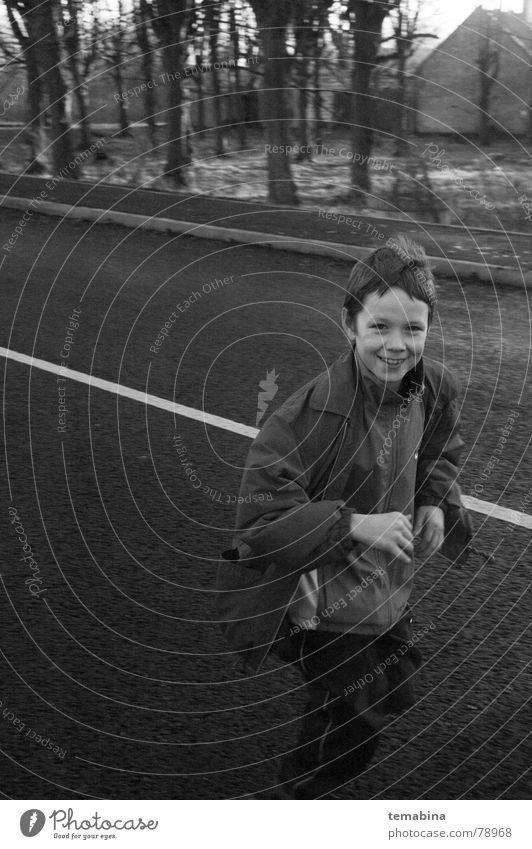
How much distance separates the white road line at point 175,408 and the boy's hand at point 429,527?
203 cm

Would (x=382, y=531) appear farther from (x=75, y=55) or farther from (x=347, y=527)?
(x=75, y=55)

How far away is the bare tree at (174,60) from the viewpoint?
13.8 metres

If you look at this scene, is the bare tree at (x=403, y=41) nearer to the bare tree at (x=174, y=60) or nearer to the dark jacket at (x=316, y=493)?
the bare tree at (x=174, y=60)

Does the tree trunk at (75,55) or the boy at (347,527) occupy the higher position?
the boy at (347,527)

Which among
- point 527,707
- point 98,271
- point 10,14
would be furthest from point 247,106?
point 527,707

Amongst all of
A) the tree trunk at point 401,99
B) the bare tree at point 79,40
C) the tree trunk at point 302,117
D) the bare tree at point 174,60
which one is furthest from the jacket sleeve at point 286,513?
the tree trunk at point 302,117

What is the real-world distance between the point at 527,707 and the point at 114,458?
8.92 ft

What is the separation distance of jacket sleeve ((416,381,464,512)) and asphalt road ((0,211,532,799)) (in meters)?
0.71

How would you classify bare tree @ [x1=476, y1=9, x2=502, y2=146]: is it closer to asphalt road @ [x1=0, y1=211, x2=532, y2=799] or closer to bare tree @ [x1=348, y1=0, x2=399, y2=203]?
bare tree @ [x1=348, y1=0, x2=399, y2=203]

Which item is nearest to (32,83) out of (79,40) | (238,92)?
(79,40)

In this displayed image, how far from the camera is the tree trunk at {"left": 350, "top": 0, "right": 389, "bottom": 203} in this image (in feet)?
44.0

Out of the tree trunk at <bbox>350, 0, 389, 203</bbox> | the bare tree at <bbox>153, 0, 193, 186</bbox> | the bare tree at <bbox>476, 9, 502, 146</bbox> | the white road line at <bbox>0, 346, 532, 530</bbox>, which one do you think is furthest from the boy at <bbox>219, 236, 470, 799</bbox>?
the bare tree at <bbox>476, 9, 502, 146</bbox>

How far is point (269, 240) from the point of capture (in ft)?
39.8

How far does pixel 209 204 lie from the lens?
15367 millimetres
